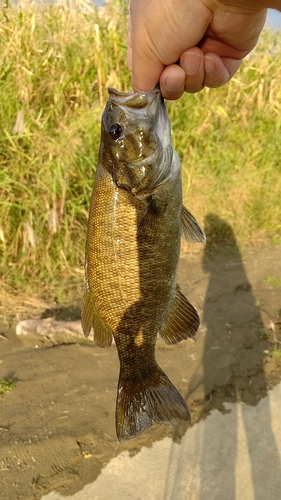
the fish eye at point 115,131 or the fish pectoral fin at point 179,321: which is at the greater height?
the fish eye at point 115,131

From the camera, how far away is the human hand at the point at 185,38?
4.96 ft

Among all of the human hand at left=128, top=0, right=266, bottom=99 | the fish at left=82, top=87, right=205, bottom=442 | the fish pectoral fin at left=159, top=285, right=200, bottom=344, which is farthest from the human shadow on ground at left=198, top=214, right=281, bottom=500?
the human hand at left=128, top=0, right=266, bottom=99

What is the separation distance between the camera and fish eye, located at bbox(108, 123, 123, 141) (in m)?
1.59

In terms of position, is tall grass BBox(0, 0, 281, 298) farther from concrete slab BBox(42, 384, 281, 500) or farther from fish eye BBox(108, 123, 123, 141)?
fish eye BBox(108, 123, 123, 141)

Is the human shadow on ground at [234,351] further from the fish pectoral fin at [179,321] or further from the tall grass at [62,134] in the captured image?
the fish pectoral fin at [179,321]

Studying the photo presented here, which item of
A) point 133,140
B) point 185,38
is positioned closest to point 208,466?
point 133,140

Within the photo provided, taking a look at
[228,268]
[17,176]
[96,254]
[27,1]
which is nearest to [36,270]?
[17,176]

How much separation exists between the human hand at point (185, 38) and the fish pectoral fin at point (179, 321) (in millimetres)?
783

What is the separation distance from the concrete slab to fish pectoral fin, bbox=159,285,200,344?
1.74 m

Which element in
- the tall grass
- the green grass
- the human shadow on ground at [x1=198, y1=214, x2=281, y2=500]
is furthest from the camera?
the tall grass

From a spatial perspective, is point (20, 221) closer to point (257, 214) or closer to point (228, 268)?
point (228, 268)

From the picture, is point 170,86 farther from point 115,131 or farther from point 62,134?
point 62,134

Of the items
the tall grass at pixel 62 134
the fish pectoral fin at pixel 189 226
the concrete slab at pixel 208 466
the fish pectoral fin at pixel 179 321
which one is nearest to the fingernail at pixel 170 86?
the fish pectoral fin at pixel 189 226

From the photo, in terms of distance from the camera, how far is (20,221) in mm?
4258
